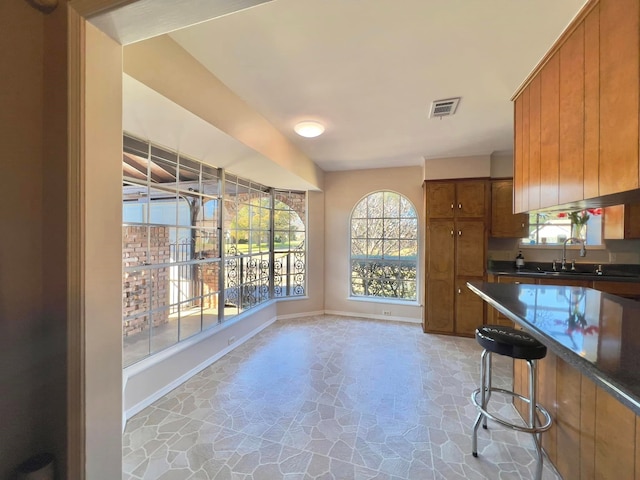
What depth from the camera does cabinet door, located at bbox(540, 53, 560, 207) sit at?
5.40 ft

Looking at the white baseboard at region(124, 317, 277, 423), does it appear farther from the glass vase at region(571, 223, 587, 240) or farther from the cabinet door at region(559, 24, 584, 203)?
the glass vase at region(571, 223, 587, 240)

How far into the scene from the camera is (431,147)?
3.50 metres

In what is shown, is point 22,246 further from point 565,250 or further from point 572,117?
point 565,250

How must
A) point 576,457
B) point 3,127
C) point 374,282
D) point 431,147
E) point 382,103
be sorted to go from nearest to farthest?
point 3,127 < point 576,457 < point 382,103 < point 431,147 < point 374,282

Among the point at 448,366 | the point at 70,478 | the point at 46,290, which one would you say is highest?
the point at 46,290

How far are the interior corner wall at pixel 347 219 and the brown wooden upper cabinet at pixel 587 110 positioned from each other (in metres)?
2.40

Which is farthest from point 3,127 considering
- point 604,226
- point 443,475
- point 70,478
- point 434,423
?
point 604,226

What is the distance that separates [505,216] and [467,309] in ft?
4.70

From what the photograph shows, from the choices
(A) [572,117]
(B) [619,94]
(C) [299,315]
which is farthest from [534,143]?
(C) [299,315]

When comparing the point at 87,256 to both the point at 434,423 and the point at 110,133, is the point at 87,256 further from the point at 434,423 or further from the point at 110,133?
the point at 434,423

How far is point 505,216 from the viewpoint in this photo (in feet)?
12.2

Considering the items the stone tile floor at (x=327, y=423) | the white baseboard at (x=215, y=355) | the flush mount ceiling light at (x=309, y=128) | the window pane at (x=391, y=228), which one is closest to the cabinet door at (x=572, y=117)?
the stone tile floor at (x=327, y=423)

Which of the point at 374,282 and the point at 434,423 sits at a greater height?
the point at 374,282

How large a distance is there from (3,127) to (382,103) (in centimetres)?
236
